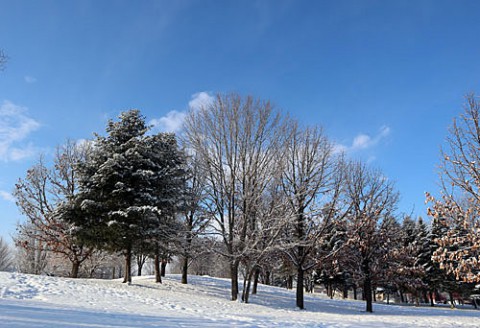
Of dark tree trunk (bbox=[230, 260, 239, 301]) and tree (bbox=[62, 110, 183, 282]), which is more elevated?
tree (bbox=[62, 110, 183, 282])

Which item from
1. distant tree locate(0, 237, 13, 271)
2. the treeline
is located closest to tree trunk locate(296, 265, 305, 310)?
the treeline

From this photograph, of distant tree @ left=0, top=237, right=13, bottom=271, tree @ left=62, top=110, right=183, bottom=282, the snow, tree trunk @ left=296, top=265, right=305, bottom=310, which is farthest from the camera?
distant tree @ left=0, top=237, right=13, bottom=271

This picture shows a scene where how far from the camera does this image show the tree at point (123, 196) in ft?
56.4

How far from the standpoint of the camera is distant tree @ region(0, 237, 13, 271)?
191 feet

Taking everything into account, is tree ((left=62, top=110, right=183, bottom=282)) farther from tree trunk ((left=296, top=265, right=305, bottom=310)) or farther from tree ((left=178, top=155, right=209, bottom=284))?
tree trunk ((left=296, top=265, right=305, bottom=310))

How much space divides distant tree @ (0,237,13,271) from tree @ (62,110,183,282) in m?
52.6

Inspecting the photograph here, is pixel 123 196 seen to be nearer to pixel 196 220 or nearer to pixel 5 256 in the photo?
pixel 196 220

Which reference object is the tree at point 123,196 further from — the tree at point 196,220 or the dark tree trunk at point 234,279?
the dark tree trunk at point 234,279

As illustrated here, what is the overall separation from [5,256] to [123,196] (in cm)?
5811

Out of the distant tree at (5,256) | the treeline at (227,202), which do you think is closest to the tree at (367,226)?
the treeline at (227,202)

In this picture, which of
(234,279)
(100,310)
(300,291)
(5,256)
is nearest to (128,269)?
(234,279)

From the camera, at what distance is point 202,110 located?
18656 millimetres

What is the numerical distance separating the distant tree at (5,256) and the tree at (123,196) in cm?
5264

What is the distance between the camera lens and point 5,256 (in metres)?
61.0
